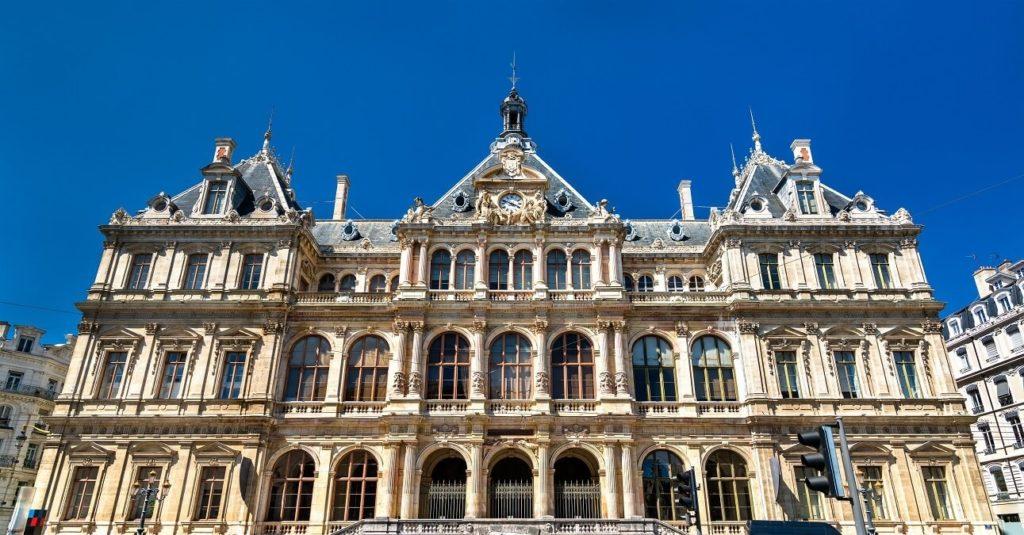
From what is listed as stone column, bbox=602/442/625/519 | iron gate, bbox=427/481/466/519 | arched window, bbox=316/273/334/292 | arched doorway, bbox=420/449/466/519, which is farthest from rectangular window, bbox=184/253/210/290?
stone column, bbox=602/442/625/519

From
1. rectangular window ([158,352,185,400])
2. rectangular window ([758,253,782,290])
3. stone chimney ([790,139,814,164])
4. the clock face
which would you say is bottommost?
rectangular window ([158,352,185,400])

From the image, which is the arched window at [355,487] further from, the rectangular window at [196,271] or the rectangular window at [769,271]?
the rectangular window at [769,271]

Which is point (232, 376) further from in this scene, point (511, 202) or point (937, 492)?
point (937, 492)

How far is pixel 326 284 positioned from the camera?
37156 mm

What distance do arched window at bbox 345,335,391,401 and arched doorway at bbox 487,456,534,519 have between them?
261 inches

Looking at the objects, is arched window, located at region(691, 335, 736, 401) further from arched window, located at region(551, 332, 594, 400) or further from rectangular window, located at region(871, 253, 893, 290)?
rectangular window, located at region(871, 253, 893, 290)

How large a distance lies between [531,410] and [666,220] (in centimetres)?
1726

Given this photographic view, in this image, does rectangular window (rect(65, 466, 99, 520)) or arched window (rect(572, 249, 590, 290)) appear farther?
arched window (rect(572, 249, 590, 290))

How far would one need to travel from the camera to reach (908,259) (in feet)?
111

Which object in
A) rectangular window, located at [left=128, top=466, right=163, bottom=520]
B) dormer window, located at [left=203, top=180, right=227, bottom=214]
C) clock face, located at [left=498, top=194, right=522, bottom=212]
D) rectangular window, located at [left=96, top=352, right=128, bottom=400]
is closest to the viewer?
rectangular window, located at [left=128, top=466, right=163, bottom=520]

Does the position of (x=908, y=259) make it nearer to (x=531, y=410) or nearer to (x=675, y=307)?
(x=675, y=307)

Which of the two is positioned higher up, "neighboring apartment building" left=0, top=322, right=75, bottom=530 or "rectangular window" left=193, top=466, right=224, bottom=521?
"neighboring apartment building" left=0, top=322, right=75, bottom=530

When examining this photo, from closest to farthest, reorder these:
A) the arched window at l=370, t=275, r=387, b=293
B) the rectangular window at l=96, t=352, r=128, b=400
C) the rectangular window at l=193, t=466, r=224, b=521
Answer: the rectangular window at l=193, t=466, r=224, b=521
the rectangular window at l=96, t=352, r=128, b=400
the arched window at l=370, t=275, r=387, b=293

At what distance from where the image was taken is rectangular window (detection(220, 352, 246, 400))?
31.0 m
